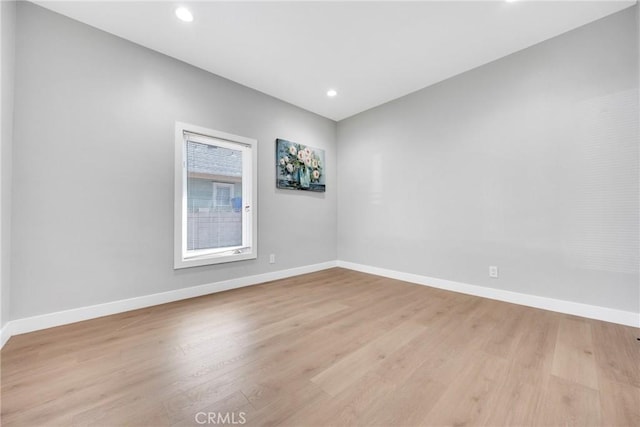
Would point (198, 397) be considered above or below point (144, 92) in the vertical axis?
below

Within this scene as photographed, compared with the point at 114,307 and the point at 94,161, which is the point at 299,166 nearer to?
the point at 94,161

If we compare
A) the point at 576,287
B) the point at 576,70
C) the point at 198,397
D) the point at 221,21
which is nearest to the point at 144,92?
the point at 221,21

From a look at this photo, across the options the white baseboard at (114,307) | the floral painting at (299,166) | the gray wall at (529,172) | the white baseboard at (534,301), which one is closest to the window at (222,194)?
the floral painting at (299,166)

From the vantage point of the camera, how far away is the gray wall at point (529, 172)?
82.4 inches

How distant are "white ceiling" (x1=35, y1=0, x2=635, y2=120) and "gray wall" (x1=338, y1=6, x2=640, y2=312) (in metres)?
0.30

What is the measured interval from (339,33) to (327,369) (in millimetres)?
2815

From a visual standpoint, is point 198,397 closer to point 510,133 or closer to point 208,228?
point 208,228

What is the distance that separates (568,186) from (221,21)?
356 centimetres

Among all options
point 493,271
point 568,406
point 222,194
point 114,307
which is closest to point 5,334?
point 114,307

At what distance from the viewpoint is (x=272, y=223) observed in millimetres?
3549

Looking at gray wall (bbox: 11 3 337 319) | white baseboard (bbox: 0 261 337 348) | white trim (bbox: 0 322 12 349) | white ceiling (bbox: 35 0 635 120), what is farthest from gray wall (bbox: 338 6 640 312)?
white trim (bbox: 0 322 12 349)

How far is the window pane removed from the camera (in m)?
2.90

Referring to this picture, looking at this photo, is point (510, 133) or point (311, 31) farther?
point (510, 133)

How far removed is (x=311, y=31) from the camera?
2322 mm
